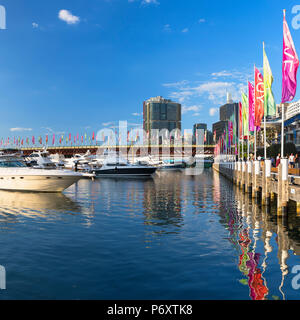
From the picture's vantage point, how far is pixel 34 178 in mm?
29656

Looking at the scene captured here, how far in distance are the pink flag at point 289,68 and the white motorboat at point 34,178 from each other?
Answer: 1824 centimetres

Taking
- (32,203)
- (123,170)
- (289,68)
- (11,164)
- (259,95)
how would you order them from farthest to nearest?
(123,170)
(11,164)
(259,95)
(32,203)
(289,68)

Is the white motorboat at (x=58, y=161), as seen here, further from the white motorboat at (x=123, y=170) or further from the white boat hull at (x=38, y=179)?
the white boat hull at (x=38, y=179)

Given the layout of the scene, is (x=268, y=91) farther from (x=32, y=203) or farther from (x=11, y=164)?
(x=11, y=164)

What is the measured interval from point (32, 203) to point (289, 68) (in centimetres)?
1967

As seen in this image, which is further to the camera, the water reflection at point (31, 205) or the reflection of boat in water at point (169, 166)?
the reflection of boat in water at point (169, 166)

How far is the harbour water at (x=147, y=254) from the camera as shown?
900cm

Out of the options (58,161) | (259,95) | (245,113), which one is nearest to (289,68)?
(259,95)

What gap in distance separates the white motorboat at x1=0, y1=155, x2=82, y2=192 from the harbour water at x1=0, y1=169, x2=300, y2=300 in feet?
24.3

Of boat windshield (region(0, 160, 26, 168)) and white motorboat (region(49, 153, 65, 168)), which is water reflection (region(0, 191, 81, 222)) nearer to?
boat windshield (region(0, 160, 26, 168))

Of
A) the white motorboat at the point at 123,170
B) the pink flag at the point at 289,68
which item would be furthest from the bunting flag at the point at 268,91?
the white motorboat at the point at 123,170

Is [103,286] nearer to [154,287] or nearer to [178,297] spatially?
[154,287]
